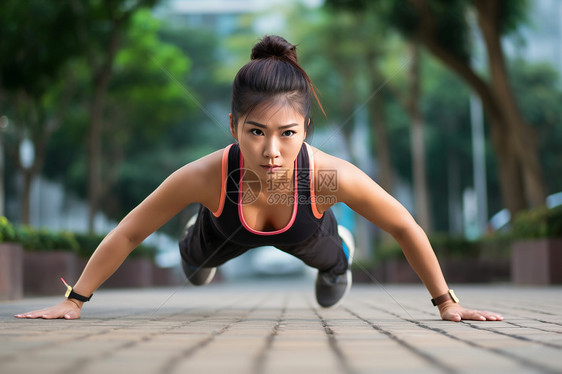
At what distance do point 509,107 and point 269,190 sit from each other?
10.2m

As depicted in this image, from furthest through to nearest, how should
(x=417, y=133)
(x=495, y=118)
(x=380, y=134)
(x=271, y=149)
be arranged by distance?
(x=380, y=134) → (x=417, y=133) → (x=495, y=118) → (x=271, y=149)

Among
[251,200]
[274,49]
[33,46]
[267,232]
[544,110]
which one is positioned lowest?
[267,232]

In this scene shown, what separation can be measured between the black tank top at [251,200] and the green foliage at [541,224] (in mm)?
7560

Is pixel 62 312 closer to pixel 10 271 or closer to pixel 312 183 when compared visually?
pixel 312 183

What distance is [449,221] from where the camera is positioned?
43.3 metres

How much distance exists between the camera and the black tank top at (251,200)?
177 inches

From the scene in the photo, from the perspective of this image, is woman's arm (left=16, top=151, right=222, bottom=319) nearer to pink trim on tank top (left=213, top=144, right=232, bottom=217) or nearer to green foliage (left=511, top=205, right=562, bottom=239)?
pink trim on tank top (left=213, top=144, right=232, bottom=217)

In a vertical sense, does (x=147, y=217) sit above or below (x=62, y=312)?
above

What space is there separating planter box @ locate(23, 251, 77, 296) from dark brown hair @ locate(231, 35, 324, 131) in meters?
6.32

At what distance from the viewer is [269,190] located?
459 cm

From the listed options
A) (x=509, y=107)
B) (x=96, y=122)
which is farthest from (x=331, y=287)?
(x=96, y=122)

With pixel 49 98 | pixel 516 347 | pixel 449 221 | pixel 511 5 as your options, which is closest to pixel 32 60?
pixel 49 98

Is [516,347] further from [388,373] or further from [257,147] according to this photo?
[257,147]

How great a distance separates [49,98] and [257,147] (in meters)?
18.9
